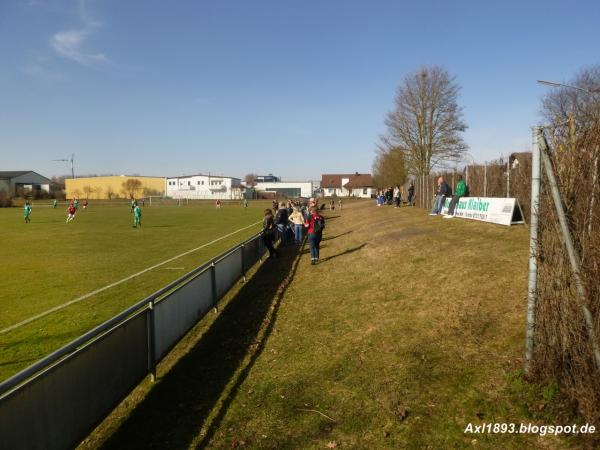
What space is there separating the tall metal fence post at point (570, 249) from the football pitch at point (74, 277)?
6821mm

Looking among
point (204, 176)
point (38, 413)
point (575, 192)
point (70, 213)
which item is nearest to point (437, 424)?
point (575, 192)

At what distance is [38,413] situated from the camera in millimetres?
3363

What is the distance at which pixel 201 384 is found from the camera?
19.1 ft

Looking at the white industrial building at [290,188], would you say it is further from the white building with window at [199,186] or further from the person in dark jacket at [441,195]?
the person in dark jacket at [441,195]

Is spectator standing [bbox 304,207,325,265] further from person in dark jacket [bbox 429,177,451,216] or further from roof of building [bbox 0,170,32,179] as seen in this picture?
roof of building [bbox 0,170,32,179]

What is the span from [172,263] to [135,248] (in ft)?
15.6

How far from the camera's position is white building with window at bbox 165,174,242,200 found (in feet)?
384

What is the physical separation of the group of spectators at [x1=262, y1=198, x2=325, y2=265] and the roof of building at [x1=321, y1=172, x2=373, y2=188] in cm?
10696

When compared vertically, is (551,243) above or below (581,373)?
above

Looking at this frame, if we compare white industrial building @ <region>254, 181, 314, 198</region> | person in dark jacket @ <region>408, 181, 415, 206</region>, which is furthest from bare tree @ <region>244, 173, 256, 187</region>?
person in dark jacket @ <region>408, 181, 415, 206</region>

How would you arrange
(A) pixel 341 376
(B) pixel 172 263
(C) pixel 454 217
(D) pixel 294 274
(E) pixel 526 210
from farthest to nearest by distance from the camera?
→ (C) pixel 454 217 < (B) pixel 172 263 < (E) pixel 526 210 < (D) pixel 294 274 < (A) pixel 341 376

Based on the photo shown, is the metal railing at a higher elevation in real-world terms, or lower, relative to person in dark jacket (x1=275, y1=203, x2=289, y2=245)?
lower

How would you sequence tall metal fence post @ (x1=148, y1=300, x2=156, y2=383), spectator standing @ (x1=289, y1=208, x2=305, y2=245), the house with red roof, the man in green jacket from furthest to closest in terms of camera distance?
the house with red roof
the man in green jacket
spectator standing @ (x1=289, y1=208, x2=305, y2=245)
tall metal fence post @ (x1=148, y1=300, x2=156, y2=383)

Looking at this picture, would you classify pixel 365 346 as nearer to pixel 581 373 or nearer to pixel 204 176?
pixel 581 373
